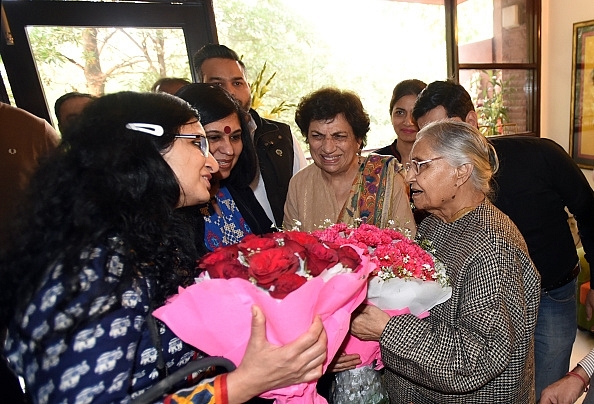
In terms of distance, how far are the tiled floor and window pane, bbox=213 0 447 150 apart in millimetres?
2694

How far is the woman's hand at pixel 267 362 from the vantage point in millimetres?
848

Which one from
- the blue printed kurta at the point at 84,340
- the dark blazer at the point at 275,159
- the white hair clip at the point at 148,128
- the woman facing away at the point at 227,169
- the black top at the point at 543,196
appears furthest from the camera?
the dark blazer at the point at 275,159

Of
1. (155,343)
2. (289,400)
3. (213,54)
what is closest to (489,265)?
(289,400)

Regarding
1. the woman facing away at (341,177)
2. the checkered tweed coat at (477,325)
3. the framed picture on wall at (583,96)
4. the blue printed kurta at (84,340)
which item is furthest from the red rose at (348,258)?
the framed picture on wall at (583,96)

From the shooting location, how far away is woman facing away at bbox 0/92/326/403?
2.44 ft

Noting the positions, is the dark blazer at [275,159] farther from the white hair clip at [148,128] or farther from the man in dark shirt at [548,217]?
the white hair clip at [148,128]

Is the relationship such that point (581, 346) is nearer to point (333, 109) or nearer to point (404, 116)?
point (404, 116)

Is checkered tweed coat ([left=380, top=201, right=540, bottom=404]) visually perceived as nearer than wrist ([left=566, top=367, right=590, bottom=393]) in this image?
Yes

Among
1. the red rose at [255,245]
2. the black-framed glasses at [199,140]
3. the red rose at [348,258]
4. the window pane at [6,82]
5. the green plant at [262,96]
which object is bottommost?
the red rose at [348,258]

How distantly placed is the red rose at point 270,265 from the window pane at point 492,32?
16.2 ft

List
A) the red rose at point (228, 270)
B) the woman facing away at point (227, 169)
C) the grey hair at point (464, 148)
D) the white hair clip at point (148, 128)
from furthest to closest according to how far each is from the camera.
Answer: the woman facing away at point (227, 169) < the grey hair at point (464, 148) < the white hair clip at point (148, 128) < the red rose at point (228, 270)

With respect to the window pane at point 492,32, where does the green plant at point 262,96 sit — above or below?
below

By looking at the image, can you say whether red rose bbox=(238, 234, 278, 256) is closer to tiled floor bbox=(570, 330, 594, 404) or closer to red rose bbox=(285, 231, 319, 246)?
red rose bbox=(285, 231, 319, 246)

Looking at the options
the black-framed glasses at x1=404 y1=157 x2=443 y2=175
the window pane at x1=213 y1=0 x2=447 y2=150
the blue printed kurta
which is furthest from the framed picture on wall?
the blue printed kurta
